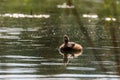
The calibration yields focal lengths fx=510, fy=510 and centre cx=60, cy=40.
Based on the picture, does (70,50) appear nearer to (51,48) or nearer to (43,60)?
(51,48)

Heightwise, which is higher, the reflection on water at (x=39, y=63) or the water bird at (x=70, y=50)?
the reflection on water at (x=39, y=63)

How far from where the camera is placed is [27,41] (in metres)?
25.0

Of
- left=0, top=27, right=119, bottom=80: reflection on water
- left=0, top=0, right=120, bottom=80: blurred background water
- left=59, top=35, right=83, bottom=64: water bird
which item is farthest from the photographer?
left=59, top=35, right=83, bottom=64: water bird

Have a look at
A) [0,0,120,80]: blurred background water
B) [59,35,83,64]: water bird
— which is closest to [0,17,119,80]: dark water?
[0,0,120,80]: blurred background water

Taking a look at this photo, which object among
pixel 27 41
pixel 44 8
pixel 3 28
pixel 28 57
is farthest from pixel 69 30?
pixel 44 8

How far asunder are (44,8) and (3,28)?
694 inches

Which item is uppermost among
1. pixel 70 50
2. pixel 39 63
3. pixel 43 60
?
pixel 39 63

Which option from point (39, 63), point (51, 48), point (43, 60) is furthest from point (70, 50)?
point (39, 63)

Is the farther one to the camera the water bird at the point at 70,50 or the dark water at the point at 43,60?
the water bird at the point at 70,50

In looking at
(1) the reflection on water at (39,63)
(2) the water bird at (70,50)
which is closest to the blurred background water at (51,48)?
(1) the reflection on water at (39,63)

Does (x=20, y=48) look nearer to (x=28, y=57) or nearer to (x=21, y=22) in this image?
(x=28, y=57)

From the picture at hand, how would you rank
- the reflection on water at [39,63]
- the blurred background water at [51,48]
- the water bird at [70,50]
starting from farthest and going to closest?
the water bird at [70,50] < the reflection on water at [39,63] < the blurred background water at [51,48]

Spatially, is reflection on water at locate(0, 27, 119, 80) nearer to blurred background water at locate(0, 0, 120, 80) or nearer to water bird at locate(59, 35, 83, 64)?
blurred background water at locate(0, 0, 120, 80)

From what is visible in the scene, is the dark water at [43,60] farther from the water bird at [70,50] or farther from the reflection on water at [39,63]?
the water bird at [70,50]
